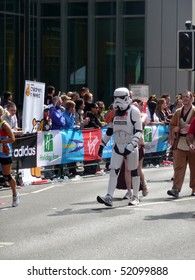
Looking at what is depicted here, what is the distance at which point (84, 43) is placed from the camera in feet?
132

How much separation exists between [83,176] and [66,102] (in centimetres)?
181

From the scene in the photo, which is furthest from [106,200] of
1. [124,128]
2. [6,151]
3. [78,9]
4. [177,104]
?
[78,9]

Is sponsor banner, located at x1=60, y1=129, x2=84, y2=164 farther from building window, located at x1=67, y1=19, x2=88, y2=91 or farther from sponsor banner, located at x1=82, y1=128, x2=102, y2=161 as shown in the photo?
building window, located at x1=67, y1=19, x2=88, y2=91

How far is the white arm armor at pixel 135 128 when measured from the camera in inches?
541

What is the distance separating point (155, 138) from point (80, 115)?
12.5 feet

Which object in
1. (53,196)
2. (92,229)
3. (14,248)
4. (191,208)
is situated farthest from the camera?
(53,196)

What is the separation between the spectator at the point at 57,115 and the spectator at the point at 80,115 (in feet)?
3.31

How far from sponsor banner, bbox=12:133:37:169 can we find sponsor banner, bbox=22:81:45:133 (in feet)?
0.93

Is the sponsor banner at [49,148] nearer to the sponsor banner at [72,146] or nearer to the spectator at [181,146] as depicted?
the sponsor banner at [72,146]

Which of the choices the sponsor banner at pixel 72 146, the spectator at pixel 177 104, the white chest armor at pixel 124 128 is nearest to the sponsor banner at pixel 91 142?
the sponsor banner at pixel 72 146

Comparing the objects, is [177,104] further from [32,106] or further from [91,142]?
[32,106]

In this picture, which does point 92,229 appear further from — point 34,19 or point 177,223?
point 34,19

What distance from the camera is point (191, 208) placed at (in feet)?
45.9
